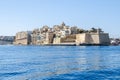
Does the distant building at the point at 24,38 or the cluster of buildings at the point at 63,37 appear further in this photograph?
the distant building at the point at 24,38

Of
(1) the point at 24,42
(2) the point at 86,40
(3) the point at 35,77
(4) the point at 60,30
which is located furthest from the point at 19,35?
(3) the point at 35,77

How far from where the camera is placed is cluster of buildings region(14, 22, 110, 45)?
422 feet

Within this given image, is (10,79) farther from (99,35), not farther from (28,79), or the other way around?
(99,35)

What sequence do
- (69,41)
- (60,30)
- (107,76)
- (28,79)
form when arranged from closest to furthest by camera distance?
(28,79) < (107,76) < (69,41) < (60,30)

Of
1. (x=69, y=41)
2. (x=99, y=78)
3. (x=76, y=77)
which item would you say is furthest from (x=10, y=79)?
(x=69, y=41)

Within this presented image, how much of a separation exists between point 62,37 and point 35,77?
420 feet

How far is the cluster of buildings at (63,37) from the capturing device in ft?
422

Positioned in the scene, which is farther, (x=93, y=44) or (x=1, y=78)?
(x=93, y=44)

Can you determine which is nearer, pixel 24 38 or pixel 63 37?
pixel 63 37

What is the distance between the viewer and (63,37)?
144 m

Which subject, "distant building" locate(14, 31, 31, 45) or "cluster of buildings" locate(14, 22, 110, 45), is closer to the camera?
"cluster of buildings" locate(14, 22, 110, 45)

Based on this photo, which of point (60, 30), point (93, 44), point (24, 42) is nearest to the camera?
point (93, 44)

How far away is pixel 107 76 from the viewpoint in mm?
16328

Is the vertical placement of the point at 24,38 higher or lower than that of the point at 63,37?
lower
